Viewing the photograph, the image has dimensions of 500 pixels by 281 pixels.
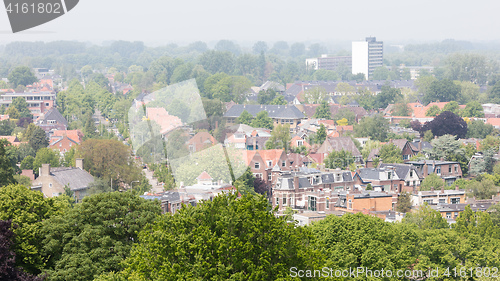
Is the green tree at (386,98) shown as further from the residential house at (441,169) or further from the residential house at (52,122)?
the residential house at (441,169)

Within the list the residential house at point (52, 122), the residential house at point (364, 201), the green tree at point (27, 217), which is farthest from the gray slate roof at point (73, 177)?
the residential house at point (52, 122)

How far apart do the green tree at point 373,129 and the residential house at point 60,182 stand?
29261 mm

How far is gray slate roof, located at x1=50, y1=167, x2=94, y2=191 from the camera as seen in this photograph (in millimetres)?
34375

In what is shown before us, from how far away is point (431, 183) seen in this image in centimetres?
3841

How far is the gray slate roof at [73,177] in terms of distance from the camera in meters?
34.4

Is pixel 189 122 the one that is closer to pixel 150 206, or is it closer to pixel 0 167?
pixel 0 167

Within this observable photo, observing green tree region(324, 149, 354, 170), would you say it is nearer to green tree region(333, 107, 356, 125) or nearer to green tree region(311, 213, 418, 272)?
green tree region(311, 213, 418, 272)

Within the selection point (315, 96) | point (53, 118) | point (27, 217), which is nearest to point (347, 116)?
point (315, 96)

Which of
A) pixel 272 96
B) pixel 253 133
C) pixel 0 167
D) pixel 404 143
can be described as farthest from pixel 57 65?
pixel 0 167

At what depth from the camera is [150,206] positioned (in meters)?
17.9

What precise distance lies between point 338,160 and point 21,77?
82.0 m

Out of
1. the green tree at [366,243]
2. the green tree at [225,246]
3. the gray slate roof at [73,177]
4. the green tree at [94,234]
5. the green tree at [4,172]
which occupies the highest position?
the green tree at [225,246]

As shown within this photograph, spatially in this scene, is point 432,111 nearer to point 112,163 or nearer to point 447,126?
point 447,126

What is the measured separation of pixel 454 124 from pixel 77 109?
3806 centimetres
